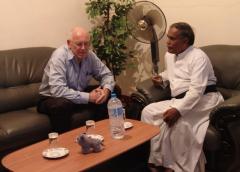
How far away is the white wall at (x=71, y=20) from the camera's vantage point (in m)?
3.50

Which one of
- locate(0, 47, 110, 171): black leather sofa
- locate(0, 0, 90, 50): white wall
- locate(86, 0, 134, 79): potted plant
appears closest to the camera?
locate(0, 47, 110, 171): black leather sofa

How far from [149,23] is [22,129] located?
165 cm

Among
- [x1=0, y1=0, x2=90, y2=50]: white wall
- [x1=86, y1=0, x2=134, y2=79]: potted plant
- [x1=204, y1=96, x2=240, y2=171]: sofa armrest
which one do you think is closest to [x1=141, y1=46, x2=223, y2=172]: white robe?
[x1=204, y1=96, x2=240, y2=171]: sofa armrest

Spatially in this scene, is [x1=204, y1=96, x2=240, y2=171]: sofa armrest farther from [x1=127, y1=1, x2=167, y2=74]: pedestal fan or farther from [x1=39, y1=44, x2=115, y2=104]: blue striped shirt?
[x1=127, y1=1, x2=167, y2=74]: pedestal fan

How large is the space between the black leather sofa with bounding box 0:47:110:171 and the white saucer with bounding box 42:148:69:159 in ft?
2.24

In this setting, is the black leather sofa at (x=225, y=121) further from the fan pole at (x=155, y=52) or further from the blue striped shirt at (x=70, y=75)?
the fan pole at (x=155, y=52)

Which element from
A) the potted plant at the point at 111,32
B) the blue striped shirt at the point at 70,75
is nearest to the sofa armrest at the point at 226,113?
the blue striped shirt at the point at 70,75

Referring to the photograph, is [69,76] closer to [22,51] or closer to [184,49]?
[22,51]

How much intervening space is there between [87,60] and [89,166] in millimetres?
1437

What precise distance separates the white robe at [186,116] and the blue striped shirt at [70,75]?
56 cm

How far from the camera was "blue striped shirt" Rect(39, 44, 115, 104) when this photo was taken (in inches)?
120

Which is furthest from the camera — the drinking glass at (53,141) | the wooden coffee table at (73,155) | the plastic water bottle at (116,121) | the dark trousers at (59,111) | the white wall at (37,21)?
the white wall at (37,21)

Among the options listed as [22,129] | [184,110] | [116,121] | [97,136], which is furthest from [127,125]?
[22,129]

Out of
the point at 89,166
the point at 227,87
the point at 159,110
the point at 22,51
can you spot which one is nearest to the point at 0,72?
the point at 22,51
